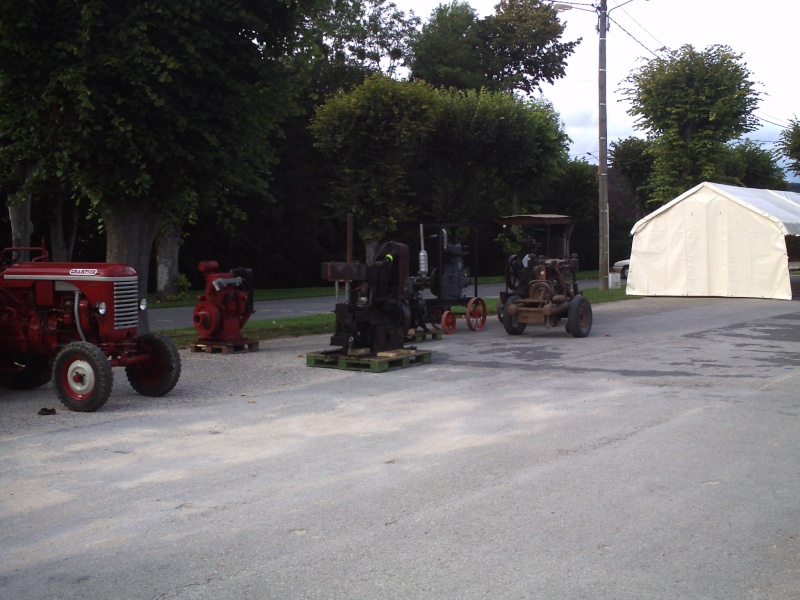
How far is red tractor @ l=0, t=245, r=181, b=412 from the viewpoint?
392 inches

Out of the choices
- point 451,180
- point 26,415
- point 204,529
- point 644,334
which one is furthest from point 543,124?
point 204,529

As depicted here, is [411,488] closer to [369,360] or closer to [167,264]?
[369,360]

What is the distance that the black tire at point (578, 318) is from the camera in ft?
54.3

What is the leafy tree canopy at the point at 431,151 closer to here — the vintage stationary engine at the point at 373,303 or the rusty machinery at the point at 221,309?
the rusty machinery at the point at 221,309

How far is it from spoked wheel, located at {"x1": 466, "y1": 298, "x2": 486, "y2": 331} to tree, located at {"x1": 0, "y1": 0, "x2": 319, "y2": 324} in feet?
18.1

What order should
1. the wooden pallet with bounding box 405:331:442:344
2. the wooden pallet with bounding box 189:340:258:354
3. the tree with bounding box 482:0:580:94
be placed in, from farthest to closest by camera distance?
the tree with bounding box 482:0:580:94 < the wooden pallet with bounding box 405:331:442:344 < the wooden pallet with bounding box 189:340:258:354

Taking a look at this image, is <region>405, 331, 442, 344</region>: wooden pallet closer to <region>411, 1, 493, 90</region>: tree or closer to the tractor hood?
the tractor hood

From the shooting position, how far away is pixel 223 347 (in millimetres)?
14523

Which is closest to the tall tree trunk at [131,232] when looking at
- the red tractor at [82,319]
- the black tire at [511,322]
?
the red tractor at [82,319]

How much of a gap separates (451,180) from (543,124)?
5208 millimetres

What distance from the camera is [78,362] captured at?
9367 mm

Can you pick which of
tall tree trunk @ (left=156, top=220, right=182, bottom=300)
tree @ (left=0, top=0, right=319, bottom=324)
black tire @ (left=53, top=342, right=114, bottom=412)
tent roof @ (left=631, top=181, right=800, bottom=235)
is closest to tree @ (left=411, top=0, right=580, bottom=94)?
tent roof @ (left=631, top=181, right=800, bottom=235)

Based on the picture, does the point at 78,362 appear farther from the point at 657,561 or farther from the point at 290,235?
the point at 290,235

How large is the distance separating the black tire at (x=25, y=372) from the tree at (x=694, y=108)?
105 ft
